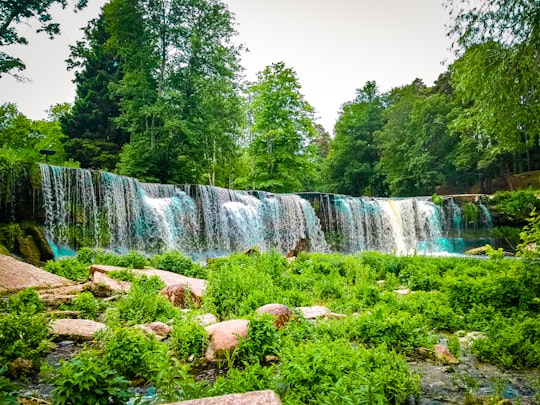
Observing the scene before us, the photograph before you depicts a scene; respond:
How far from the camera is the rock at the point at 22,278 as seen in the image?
6.68 metres

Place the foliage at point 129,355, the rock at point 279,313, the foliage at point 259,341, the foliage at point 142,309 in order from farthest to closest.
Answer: the foliage at point 142,309, the rock at point 279,313, the foliage at point 259,341, the foliage at point 129,355

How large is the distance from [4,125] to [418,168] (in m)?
34.0

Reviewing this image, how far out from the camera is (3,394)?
1.82m

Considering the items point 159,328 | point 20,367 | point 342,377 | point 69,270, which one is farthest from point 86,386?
point 69,270

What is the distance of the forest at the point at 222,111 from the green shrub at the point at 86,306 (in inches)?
345

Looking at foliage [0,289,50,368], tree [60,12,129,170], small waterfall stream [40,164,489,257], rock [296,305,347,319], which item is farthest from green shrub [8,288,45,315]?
tree [60,12,129,170]

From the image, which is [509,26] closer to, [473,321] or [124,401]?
[473,321]

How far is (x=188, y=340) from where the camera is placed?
404cm

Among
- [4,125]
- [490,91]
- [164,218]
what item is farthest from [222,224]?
[4,125]

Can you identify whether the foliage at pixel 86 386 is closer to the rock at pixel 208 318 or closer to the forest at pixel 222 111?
the rock at pixel 208 318

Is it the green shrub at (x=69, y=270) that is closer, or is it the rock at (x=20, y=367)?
the rock at (x=20, y=367)

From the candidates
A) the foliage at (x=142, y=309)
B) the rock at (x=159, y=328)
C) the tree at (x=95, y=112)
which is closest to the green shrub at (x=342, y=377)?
the rock at (x=159, y=328)

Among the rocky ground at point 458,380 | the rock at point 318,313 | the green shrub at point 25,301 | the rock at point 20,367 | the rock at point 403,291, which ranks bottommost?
the rock at point 403,291

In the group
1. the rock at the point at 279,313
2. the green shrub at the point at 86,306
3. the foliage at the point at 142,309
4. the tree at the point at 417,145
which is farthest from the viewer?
the tree at the point at 417,145
